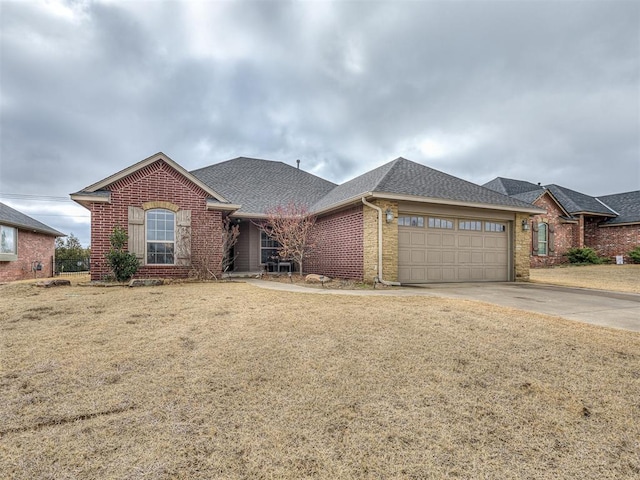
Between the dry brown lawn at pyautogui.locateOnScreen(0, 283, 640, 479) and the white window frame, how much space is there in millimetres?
12790

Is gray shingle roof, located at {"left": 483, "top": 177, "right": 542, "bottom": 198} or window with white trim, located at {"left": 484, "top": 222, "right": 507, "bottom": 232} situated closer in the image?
window with white trim, located at {"left": 484, "top": 222, "right": 507, "bottom": 232}

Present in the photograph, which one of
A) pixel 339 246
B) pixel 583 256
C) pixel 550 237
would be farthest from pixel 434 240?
pixel 583 256

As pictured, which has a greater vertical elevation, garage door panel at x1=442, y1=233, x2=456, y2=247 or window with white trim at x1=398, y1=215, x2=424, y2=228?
window with white trim at x1=398, y1=215, x2=424, y2=228

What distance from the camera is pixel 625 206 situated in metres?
21.0

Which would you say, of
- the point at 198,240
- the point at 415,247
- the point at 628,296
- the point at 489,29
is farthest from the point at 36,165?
the point at 628,296

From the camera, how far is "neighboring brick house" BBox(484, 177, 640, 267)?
18891mm

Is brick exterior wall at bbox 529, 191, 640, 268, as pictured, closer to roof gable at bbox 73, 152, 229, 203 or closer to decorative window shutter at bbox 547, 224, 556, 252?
decorative window shutter at bbox 547, 224, 556, 252

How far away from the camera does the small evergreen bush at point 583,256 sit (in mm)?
19078

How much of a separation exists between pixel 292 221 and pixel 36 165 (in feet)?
78.5

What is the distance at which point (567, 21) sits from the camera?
10.9 metres

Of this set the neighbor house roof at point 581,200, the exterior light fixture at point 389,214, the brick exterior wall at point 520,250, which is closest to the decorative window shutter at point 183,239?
the exterior light fixture at point 389,214

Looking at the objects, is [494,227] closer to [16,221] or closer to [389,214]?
[389,214]

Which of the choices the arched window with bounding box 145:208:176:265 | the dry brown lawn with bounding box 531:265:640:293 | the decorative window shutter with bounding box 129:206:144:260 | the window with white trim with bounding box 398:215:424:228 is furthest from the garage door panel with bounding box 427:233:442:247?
the decorative window shutter with bounding box 129:206:144:260

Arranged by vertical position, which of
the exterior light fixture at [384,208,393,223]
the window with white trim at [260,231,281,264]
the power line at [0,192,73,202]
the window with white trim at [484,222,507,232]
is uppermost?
the power line at [0,192,73,202]
